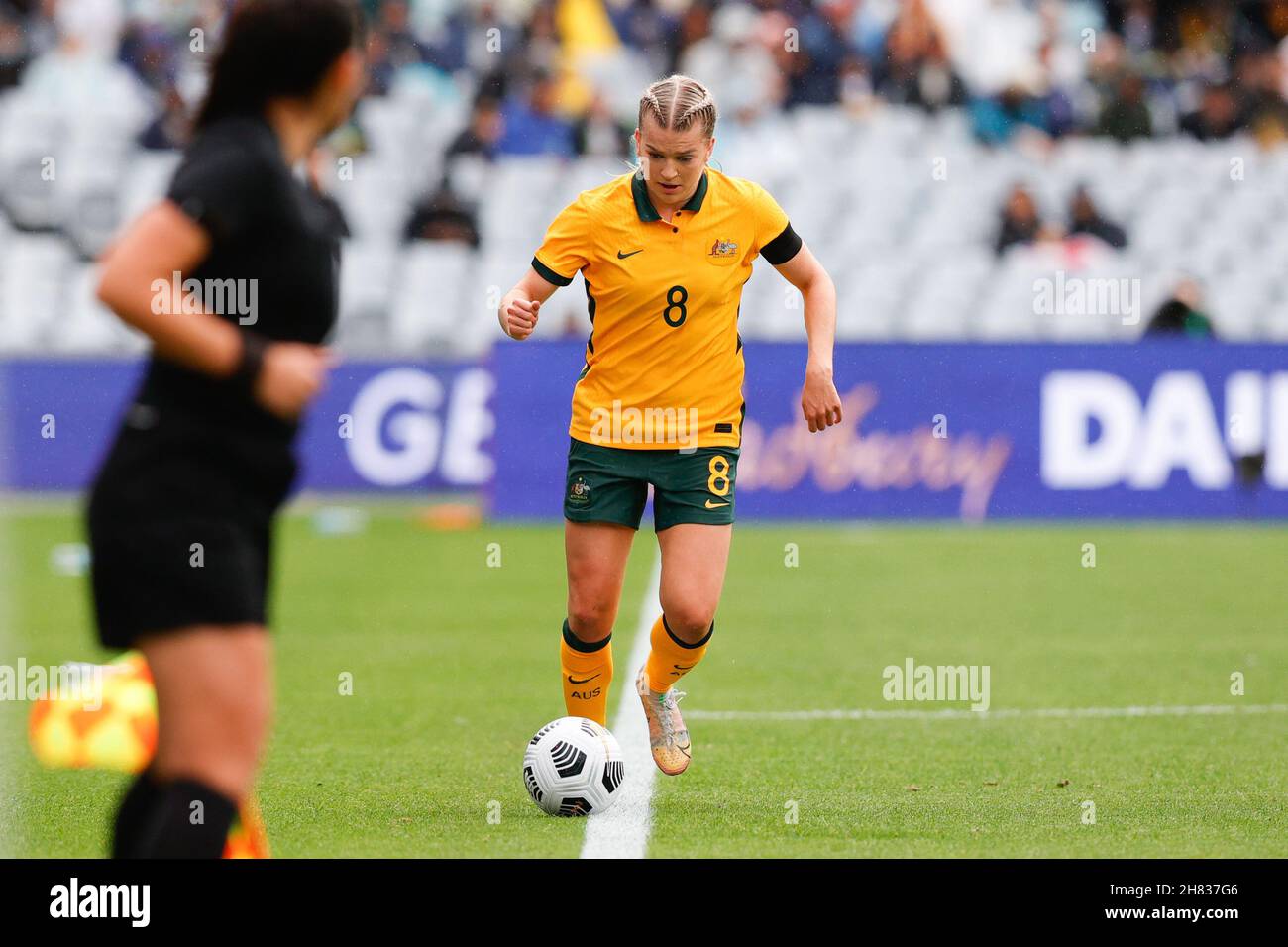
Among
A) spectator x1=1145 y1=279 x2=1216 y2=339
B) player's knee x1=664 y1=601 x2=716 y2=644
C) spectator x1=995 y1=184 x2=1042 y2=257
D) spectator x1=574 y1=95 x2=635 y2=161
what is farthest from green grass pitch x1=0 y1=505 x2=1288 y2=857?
spectator x1=574 y1=95 x2=635 y2=161

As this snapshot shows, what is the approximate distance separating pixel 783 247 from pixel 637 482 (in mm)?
979

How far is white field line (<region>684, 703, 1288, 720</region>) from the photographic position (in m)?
8.36

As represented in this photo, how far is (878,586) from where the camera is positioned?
42.1ft

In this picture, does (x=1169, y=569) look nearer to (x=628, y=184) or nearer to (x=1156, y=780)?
(x=1156, y=780)

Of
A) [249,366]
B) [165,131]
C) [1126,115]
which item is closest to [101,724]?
[249,366]

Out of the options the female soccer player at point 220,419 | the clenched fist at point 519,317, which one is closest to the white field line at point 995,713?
the clenched fist at point 519,317

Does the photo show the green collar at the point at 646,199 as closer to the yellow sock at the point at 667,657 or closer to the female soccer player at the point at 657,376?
the female soccer player at the point at 657,376

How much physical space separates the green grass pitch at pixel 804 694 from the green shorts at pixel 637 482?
3.21 feet

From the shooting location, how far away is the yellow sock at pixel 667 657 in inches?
265

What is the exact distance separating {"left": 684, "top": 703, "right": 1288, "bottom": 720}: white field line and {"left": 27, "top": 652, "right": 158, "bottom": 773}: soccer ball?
2.40m

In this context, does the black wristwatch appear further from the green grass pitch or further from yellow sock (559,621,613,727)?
yellow sock (559,621,613,727)

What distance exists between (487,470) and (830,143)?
22.7 ft

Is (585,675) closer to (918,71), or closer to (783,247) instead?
(783,247)

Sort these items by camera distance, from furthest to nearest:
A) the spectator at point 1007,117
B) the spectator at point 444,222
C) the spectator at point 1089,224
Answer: the spectator at point 1007,117 → the spectator at point 1089,224 → the spectator at point 444,222
